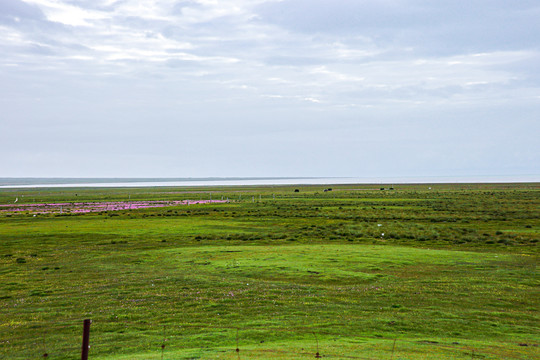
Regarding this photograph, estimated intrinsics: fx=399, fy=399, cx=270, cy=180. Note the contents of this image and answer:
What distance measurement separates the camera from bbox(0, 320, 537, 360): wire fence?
9.66m

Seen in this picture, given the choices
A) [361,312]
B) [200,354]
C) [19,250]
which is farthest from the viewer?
[19,250]

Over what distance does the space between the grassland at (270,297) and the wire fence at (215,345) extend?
52 mm

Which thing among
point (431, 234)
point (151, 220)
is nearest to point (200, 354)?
point (431, 234)

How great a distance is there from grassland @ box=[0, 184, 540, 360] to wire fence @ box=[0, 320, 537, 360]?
0.17 feet

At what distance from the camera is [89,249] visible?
103 ft

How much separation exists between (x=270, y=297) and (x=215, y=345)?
19.7 ft

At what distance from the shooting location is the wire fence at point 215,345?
31.7 feet

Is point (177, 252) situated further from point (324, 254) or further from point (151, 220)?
point (151, 220)

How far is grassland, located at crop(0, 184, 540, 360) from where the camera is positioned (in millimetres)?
11008

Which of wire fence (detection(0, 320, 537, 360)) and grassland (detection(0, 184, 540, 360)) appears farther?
grassland (detection(0, 184, 540, 360))

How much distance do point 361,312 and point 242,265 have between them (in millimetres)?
10420

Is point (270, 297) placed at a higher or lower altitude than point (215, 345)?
lower

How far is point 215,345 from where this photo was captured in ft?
36.0

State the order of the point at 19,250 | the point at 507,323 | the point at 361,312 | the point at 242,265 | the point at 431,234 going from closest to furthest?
the point at 507,323 < the point at 361,312 < the point at 242,265 < the point at 19,250 < the point at 431,234
